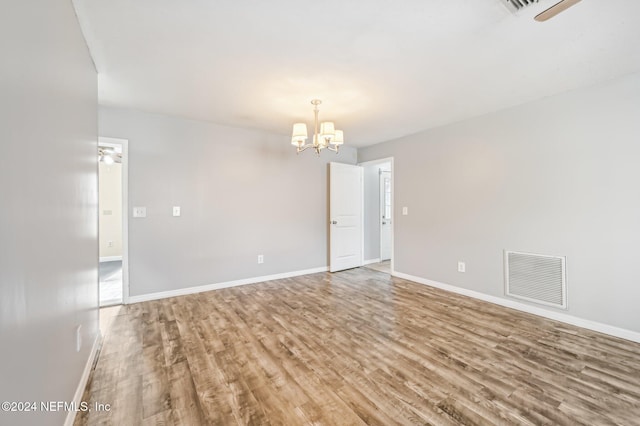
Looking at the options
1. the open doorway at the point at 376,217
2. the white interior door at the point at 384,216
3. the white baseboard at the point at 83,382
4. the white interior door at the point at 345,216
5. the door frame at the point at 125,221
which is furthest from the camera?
the white interior door at the point at 384,216

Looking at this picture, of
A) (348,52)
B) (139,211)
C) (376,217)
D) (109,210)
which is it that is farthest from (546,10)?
(109,210)

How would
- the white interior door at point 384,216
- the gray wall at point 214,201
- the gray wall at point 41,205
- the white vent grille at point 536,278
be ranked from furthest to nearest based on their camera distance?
1. the white interior door at point 384,216
2. the gray wall at point 214,201
3. the white vent grille at point 536,278
4. the gray wall at point 41,205

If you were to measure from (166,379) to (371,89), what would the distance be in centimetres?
307

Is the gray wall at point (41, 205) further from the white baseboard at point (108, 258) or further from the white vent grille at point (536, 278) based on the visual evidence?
the white baseboard at point (108, 258)

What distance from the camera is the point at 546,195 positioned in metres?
2.94

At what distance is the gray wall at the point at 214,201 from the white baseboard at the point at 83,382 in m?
1.29

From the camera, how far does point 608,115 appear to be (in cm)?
254

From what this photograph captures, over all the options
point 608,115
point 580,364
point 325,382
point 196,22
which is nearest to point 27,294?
point 325,382

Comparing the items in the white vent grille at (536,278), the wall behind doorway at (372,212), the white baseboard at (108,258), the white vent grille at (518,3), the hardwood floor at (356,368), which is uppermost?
the white vent grille at (518,3)

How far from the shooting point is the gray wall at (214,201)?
341cm

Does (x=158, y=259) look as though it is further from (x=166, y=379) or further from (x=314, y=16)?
(x=314, y=16)

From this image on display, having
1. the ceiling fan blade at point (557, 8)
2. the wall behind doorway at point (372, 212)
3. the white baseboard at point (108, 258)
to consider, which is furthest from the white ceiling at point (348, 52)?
the white baseboard at point (108, 258)

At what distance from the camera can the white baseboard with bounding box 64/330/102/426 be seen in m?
1.45

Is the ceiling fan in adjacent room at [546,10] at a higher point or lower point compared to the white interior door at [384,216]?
higher
